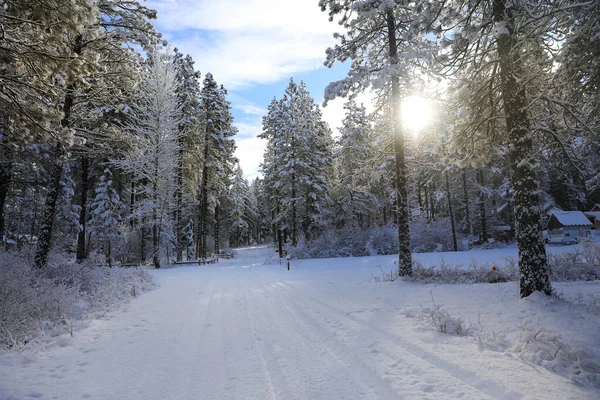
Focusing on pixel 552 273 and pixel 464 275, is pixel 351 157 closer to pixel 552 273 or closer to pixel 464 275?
pixel 464 275

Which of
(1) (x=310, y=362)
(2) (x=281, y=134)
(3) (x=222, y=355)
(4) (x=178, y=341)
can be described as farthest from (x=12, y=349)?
(2) (x=281, y=134)

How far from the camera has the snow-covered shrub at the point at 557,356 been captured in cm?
329

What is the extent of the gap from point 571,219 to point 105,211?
130 feet

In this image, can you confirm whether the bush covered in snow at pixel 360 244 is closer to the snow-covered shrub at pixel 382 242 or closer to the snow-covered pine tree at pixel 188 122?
the snow-covered shrub at pixel 382 242

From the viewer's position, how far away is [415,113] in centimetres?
1173

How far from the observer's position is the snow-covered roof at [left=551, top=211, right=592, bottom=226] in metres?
27.1

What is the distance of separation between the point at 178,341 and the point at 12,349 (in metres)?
2.21

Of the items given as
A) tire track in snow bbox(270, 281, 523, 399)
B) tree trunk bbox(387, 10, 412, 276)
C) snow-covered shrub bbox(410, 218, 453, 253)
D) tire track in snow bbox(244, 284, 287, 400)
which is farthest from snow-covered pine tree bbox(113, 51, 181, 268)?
snow-covered shrub bbox(410, 218, 453, 253)

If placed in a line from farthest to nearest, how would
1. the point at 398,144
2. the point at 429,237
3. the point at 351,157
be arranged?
the point at 351,157, the point at 429,237, the point at 398,144

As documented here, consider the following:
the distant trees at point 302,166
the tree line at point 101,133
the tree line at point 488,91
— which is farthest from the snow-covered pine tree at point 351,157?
the tree line at point 488,91

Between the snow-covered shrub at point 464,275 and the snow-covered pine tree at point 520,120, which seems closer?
the snow-covered pine tree at point 520,120

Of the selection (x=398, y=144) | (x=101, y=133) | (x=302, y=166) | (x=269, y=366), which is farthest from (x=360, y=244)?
(x=269, y=366)

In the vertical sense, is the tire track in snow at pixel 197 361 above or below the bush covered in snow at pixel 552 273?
below

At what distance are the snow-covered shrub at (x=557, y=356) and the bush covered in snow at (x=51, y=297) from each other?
6.97 metres
